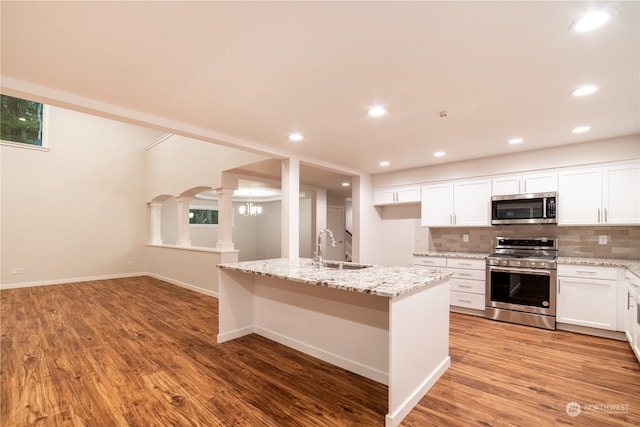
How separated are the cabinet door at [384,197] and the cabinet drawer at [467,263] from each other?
1.55m

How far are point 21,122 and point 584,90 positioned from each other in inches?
377

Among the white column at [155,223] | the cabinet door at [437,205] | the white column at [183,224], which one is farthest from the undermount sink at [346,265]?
the white column at [155,223]

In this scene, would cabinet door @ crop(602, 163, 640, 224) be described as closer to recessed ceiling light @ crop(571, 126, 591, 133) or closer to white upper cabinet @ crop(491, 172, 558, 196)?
white upper cabinet @ crop(491, 172, 558, 196)

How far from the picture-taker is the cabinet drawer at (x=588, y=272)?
3.26 m

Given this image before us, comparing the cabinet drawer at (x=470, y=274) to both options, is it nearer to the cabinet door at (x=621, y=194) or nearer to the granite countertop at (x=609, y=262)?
the granite countertop at (x=609, y=262)

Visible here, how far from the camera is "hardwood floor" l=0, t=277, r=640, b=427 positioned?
198 centimetres

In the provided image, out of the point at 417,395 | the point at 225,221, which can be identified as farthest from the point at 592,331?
the point at 225,221

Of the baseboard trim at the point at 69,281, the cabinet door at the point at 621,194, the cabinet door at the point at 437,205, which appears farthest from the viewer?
the baseboard trim at the point at 69,281

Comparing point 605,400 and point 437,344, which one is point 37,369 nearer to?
point 437,344

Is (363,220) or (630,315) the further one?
(363,220)

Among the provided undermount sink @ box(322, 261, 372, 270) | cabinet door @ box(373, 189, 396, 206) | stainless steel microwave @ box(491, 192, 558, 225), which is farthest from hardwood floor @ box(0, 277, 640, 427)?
cabinet door @ box(373, 189, 396, 206)

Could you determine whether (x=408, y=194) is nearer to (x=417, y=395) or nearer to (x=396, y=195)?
(x=396, y=195)

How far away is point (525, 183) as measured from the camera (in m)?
4.10

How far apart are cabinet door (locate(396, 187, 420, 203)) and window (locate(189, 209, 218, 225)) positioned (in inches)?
320
